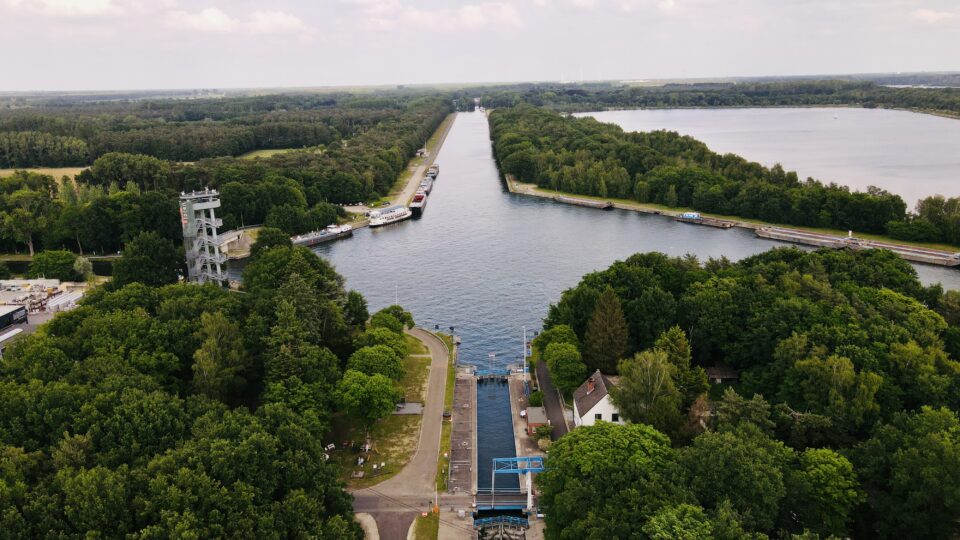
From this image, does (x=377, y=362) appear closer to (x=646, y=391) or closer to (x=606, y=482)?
(x=646, y=391)

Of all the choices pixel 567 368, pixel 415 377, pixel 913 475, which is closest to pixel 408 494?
pixel 567 368

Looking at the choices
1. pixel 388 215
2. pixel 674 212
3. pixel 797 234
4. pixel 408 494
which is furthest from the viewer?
pixel 674 212

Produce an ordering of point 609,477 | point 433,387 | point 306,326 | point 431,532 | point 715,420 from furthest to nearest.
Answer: point 433,387, point 306,326, point 715,420, point 431,532, point 609,477

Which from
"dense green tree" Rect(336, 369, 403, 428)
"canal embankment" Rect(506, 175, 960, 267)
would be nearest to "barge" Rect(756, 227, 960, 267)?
"canal embankment" Rect(506, 175, 960, 267)

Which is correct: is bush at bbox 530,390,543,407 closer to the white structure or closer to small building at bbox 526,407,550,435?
small building at bbox 526,407,550,435

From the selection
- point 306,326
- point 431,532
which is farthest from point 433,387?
point 431,532

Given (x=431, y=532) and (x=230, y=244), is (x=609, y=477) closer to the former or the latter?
(x=431, y=532)
